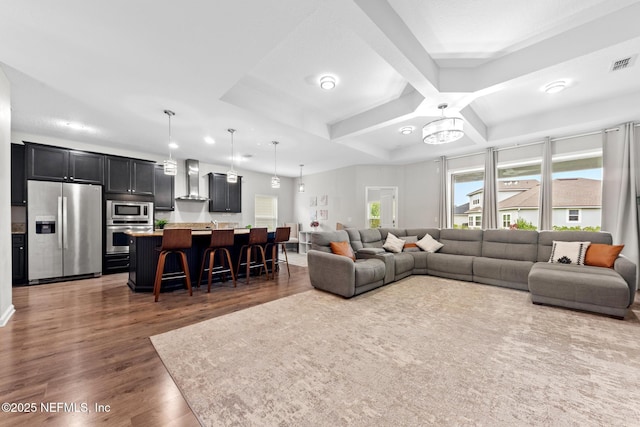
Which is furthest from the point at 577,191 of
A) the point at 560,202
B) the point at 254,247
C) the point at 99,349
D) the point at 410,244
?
the point at 99,349

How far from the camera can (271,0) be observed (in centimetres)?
176

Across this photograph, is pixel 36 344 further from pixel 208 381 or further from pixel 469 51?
pixel 469 51

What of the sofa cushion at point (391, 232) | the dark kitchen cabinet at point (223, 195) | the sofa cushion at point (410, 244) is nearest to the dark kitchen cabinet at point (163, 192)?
the dark kitchen cabinet at point (223, 195)

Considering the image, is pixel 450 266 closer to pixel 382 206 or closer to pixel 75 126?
pixel 382 206

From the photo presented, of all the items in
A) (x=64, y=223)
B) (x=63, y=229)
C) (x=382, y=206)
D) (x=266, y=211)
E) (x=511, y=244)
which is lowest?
(x=511, y=244)

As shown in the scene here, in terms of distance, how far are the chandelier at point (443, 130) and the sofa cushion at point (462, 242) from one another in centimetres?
260

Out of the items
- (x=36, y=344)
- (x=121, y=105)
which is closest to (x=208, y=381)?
(x=36, y=344)

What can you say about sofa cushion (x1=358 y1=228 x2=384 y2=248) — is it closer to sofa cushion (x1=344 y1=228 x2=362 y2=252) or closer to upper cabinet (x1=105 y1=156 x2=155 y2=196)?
sofa cushion (x1=344 y1=228 x2=362 y2=252)

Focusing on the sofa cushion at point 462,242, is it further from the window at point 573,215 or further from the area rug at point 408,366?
the area rug at point 408,366

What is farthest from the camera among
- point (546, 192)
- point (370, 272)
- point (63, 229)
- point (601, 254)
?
point (546, 192)

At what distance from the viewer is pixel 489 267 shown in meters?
4.12

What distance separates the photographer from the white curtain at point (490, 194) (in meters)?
5.28

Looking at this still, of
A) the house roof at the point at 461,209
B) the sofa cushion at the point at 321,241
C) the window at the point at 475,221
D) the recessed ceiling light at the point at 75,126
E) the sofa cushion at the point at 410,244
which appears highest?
the recessed ceiling light at the point at 75,126

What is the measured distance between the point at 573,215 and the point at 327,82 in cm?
524
